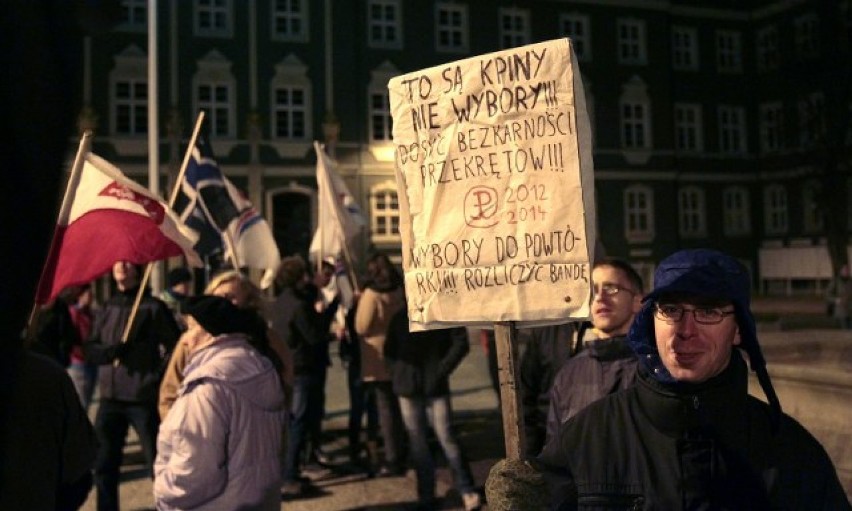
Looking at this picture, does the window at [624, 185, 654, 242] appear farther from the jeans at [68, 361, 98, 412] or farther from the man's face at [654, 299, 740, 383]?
the man's face at [654, 299, 740, 383]

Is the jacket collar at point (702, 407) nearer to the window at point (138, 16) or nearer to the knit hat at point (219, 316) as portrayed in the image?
the knit hat at point (219, 316)

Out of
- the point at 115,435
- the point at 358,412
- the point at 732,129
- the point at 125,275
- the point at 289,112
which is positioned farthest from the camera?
the point at 732,129

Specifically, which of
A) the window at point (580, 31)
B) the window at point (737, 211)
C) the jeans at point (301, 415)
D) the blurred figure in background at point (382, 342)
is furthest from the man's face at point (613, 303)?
the window at point (737, 211)

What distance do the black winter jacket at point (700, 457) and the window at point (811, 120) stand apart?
32528 millimetres

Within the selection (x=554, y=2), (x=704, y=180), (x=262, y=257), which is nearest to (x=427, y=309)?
(x=262, y=257)

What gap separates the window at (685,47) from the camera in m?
34.2

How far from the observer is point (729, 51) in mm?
35531

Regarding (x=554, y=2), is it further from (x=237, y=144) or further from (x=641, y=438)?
(x=641, y=438)

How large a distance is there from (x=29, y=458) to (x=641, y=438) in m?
1.74

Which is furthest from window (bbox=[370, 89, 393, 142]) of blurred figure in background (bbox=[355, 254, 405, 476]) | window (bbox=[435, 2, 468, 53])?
blurred figure in background (bbox=[355, 254, 405, 476])

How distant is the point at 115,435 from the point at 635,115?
98.0 feet

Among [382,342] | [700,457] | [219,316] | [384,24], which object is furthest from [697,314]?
[384,24]

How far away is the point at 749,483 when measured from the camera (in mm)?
1856

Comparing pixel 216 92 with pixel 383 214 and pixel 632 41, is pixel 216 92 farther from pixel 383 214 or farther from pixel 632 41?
pixel 632 41
